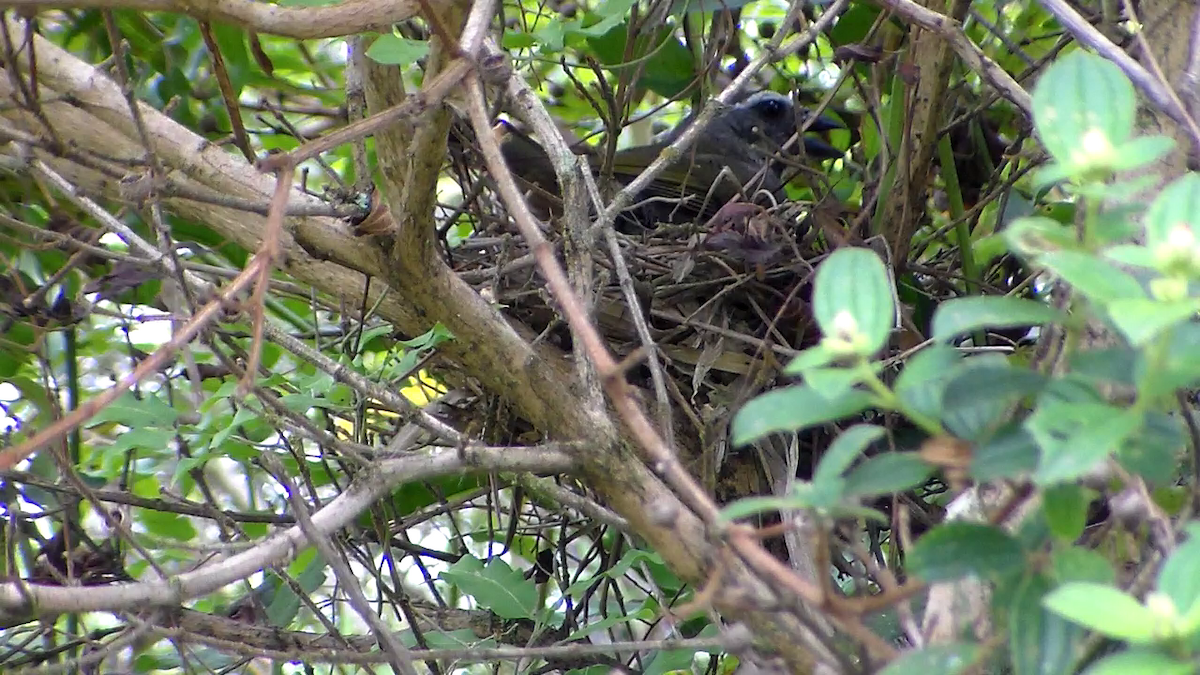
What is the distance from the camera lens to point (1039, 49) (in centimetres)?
204

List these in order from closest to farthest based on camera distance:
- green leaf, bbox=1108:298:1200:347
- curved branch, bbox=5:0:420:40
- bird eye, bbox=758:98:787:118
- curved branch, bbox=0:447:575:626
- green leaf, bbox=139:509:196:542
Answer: green leaf, bbox=1108:298:1200:347 → curved branch, bbox=0:447:575:626 → curved branch, bbox=5:0:420:40 → green leaf, bbox=139:509:196:542 → bird eye, bbox=758:98:787:118

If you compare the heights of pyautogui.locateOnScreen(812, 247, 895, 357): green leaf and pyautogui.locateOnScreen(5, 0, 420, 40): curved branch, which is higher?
pyautogui.locateOnScreen(5, 0, 420, 40): curved branch

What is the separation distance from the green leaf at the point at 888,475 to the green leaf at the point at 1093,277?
0.11m

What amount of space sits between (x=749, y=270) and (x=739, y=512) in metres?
1.16

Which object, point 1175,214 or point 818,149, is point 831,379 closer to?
point 1175,214

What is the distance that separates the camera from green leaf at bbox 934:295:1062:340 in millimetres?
524

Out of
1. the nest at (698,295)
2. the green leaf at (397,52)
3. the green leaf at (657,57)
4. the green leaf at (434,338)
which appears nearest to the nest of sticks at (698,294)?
the nest at (698,295)

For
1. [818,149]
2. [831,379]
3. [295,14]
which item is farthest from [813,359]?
[818,149]

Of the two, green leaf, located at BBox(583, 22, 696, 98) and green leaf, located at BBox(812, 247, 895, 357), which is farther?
green leaf, located at BBox(583, 22, 696, 98)

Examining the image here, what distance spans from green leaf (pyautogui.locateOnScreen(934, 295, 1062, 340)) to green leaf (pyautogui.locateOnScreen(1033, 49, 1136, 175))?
0.22 ft

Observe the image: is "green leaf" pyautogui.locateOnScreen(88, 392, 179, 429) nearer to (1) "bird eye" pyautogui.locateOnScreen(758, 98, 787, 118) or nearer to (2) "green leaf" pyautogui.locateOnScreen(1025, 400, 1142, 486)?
(2) "green leaf" pyautogui.locateOnScreen(1025, 400, 1142, 486)

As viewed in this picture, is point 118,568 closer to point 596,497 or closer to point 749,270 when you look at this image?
point 596,497

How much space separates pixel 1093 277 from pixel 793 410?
0.45 feet

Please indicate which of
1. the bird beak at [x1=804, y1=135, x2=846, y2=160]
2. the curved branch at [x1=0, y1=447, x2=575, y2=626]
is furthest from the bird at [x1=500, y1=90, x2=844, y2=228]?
the curved branch at [x1=0, y1=447, x2=575, y2=626]
